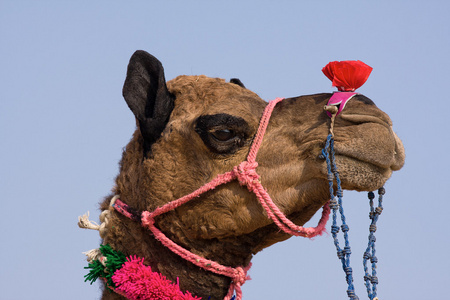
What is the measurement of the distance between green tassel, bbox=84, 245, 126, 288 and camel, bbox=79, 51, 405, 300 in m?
0.07

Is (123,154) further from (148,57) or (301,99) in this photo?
(301,99)

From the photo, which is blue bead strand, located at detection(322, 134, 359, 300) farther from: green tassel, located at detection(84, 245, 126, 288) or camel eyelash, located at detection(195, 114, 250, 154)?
green tassel, located at detection(84, 245, 126, 288)

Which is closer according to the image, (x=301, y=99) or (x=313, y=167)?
(x=313, y=167)

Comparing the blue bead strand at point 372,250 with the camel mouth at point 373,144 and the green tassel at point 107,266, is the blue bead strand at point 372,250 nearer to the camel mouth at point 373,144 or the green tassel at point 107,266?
the camel mouth at point 373,144

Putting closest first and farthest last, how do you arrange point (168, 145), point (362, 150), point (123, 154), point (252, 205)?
1. point (362, 150)
2. point (252, 205)
3. point (168, 145)
4. point (123, 154)

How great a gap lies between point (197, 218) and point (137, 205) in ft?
2.00

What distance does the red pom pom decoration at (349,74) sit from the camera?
4938 mm

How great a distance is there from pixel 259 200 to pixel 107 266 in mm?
1495

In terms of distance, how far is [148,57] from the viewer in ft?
18.0

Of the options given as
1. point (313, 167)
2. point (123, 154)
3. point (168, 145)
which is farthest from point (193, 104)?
point (313, 167)

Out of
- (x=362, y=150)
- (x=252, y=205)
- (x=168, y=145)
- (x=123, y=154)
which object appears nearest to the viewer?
(x=362, y=150)

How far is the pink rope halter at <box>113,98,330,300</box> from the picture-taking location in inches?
189

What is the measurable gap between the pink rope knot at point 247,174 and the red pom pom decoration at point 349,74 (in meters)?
0.91

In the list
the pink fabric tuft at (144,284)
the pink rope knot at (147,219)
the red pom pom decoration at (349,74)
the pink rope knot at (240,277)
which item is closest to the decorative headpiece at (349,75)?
the red pom pom decoration at (349,74)
